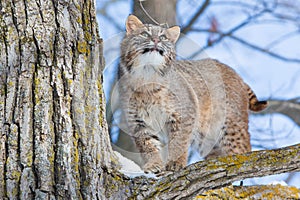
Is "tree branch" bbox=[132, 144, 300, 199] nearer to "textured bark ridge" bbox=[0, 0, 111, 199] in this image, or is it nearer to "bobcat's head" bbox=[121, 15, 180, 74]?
"textured bark ridge" bbox=[0, 0, 111, 199]

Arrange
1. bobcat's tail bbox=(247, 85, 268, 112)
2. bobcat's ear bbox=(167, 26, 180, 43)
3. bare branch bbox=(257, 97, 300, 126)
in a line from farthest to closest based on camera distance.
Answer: bare branch bbox=(257, 97, 300, 126), bobcat's tail bbox=(247, 85, 268, 112), bobcat's ear bbox=(167, 26, 180, 43)

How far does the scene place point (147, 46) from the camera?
4.46 m

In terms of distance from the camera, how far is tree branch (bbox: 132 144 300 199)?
98.5 inches

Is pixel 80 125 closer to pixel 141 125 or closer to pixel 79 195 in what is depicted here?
pixel 79 195

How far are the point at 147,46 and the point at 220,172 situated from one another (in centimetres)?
210

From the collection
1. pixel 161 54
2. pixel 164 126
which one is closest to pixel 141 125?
pixel 164 126

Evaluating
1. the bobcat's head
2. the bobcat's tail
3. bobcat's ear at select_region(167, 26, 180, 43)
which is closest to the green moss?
the bobcat's head

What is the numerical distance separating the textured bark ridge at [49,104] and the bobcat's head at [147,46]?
1.74 meters

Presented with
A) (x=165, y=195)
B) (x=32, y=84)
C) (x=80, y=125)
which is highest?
(x=32, y=84)

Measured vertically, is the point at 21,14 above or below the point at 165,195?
above

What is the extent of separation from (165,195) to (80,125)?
1.54 ft

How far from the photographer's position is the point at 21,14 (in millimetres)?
2602

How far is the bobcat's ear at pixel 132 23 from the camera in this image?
467 cm

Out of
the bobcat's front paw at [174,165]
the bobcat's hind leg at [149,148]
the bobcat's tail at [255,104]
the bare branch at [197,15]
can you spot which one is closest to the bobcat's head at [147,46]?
the bobcat's hind leg at [149,148]
